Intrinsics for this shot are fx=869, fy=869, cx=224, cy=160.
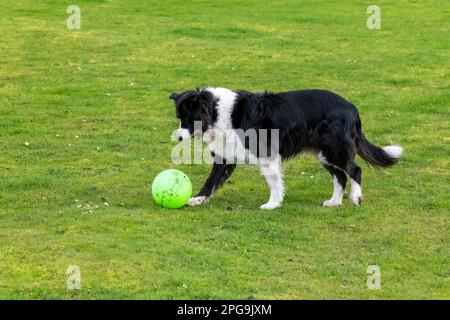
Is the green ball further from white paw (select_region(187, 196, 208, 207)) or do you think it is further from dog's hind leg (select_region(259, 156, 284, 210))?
dog's hind leg (select_region(259, 156, 284, 210))

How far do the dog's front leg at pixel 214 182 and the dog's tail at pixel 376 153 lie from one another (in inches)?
66.7

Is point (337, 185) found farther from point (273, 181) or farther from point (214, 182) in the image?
point (214, 182)

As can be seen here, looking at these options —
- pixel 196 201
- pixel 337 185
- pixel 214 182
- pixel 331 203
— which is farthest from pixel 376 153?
pixel 196 201

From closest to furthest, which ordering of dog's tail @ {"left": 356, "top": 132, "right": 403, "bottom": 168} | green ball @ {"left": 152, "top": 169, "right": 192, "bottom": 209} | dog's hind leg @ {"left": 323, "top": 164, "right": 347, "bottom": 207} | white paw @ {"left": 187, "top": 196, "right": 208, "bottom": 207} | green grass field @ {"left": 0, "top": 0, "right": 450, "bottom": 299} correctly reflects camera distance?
1. green grass field @ {"left": 0, "top": 0, "right": 450, "bottom": 299}
2. green ball @ {"left": 152, "top": 169, "right": 192, "bottom": 209}
3. white paw @ {"left": 187, "top": 196, "right": 208, "bottom": 207}
4. dog's hind leg @ {"left": 323, "top": 164, "right": 347, "bottom": 207}
5. dog's tail @ {"left": 356, "top": 132, "right": 403, "bottom": 168}

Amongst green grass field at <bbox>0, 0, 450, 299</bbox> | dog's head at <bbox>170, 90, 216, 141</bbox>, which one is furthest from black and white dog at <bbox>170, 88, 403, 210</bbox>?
green grass field at <bbox>0, 0, 450, 299</bbox>

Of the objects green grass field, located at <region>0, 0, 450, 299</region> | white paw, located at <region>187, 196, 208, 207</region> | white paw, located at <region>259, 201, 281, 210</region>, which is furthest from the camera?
white paw, located at <region>187, 196, 208, 207</region>

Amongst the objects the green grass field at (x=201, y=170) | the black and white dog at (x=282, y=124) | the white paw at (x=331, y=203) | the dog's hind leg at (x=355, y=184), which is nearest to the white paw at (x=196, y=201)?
the black and white dog at (x=282, y=124)

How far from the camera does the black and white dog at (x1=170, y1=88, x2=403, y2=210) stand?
10680 mm

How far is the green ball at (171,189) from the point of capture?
1054 centimetres

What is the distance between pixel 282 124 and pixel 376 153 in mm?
1505

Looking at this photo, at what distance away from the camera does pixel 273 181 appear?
10859mm

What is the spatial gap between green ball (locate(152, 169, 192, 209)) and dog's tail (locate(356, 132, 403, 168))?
7.75 feet

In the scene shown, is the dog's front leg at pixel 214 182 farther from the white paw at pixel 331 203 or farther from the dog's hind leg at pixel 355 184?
the dog's hind leg at pixel 355 184

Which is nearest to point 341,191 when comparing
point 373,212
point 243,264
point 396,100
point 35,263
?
point 373,212
